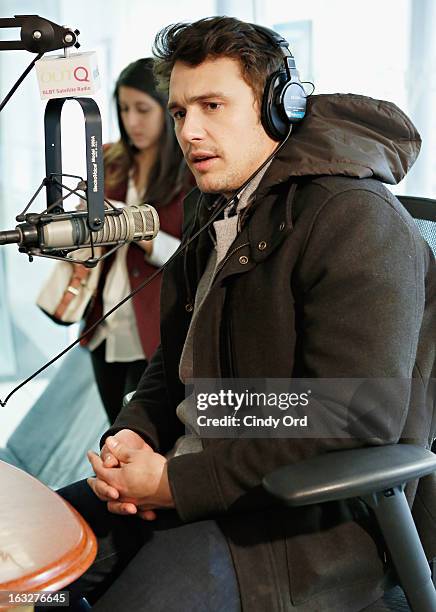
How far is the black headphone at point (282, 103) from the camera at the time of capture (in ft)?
4.59

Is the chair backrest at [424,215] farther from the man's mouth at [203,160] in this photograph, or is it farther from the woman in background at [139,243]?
the woman in background at [139,243]

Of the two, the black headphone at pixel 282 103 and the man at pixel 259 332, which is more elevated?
the black headphone at pixel 282 103

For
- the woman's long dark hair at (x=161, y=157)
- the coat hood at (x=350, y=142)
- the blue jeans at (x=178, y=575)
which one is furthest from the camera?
the woman's long dark hair at (x=161, y=157)

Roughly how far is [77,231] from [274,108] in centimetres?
48

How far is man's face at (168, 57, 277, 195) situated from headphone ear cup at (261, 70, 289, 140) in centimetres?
2

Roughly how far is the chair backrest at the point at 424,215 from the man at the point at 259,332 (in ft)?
0.37

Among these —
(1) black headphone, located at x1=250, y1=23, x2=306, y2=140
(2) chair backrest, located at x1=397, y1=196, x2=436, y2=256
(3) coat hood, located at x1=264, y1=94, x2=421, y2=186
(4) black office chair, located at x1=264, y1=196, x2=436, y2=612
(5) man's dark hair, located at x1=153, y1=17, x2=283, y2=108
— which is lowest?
(4) black office chair, located at x1=264, y1=196, x2=436, y2=612

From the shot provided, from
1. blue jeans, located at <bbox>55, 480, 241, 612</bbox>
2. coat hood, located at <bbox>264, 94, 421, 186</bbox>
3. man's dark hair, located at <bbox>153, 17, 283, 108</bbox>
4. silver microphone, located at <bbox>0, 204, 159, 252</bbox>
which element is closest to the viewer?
silver microphone, located at <bbox>0, 204, 159, 252</bbox>

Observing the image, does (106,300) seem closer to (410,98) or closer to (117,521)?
(410,98)

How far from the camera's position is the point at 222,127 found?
144 centimetres

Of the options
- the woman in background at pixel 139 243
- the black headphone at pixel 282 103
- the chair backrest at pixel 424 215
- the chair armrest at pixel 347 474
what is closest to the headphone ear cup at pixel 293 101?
the black headphone at pixel 282 103

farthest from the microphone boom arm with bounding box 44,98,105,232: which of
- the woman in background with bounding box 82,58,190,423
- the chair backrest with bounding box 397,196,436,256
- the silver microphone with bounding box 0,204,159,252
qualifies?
the woman in background with bounding box 82,58,190,423
